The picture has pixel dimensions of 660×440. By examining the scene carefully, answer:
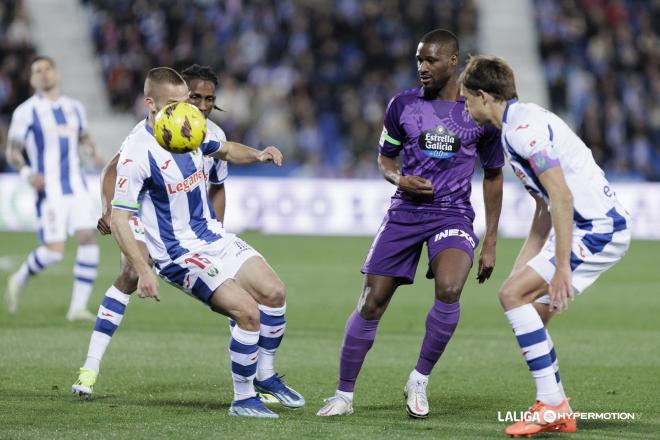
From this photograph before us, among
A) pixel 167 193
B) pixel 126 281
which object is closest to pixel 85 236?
pixel 126 281

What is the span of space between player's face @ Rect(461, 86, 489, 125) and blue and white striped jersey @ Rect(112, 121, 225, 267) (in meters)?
1.68

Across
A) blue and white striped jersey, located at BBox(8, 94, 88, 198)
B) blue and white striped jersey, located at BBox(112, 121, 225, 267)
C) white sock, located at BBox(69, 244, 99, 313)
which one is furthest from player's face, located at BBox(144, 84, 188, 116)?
blue and white striped jersey, located at BBox(8, 94, 88, 198)

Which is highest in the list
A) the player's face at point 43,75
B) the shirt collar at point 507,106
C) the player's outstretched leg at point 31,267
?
the shirt collar at point 507,106

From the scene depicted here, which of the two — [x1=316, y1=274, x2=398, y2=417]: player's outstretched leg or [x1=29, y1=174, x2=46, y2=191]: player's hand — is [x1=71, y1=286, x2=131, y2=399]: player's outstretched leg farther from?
[x1=29, y1=174, x2=46, y2=191]: player's hand

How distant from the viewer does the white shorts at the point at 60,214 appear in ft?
39.7

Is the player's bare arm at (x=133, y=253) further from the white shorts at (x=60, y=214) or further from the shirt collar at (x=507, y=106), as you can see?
the white shorts at (x=60, y=214)

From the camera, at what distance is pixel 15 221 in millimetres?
22438

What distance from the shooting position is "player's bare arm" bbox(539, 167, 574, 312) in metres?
6.05

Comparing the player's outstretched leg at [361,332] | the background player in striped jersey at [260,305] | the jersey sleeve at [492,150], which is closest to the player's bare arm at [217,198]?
the background player in striped jersey at [260,305]

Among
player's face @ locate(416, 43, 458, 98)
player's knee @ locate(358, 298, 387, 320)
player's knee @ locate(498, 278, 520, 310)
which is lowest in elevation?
player's knee @ locate(358, 298, 387, 320)

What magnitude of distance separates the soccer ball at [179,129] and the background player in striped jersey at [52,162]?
216 inches

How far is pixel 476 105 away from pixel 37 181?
22.1 ft

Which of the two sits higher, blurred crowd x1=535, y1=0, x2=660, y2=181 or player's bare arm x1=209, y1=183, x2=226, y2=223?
player's bare arm x1=209, y1=183, x2=226, y2=223

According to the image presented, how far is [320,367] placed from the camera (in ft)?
29.7
